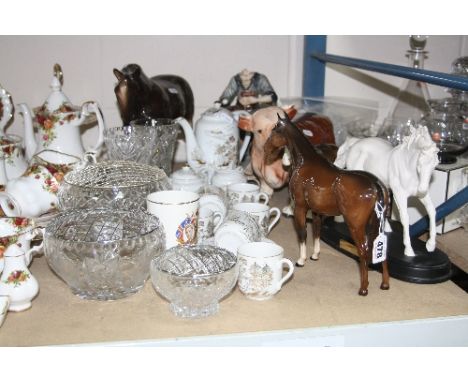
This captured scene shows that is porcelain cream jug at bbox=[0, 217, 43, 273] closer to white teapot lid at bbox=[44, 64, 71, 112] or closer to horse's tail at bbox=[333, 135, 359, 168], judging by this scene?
white teapot lid at bbox=[44, 64, 71, 112]

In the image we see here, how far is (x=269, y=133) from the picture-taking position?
1.45 metres

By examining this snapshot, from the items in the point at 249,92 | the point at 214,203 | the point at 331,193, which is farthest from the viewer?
the point at 249,92

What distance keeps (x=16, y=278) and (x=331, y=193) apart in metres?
0.57

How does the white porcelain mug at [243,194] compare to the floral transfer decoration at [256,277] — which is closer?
the floral transfer decoration at [256,277]

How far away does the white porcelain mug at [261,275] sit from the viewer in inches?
41.9

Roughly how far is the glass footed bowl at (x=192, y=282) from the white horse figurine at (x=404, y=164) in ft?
1.14

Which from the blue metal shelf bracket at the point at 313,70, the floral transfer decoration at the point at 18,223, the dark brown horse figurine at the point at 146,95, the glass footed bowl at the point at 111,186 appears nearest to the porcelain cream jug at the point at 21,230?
the floral transfer decoration at the point at 18,223

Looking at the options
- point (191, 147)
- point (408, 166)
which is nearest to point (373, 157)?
point (408, 166)

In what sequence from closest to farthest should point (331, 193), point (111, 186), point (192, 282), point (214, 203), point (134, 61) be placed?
point (192, 282)
point (331, 193)
point (111, 186)
point (214, 203)
point (134, 61)

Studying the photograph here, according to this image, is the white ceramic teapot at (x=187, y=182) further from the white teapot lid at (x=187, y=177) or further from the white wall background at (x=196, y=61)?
the white wall background at (x=196, y=61)

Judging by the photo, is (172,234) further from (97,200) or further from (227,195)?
(227,195)

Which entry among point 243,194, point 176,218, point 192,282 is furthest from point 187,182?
point 192,282

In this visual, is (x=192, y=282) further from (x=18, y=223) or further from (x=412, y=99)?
(x=412, y=99)

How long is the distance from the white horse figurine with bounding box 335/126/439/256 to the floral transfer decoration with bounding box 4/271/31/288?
2.18ft
